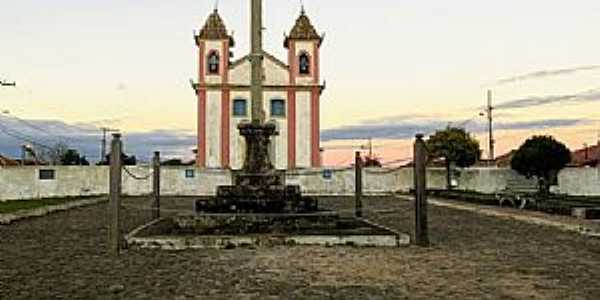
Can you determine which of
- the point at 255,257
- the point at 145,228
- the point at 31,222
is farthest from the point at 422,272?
the point at 31,222

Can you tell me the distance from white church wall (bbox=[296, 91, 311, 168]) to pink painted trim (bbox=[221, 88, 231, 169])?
443cm

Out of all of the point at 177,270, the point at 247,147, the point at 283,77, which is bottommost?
the point at 177,270

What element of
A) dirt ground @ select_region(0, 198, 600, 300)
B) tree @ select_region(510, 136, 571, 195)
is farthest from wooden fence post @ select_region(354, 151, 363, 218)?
tree @ select_region(510, 136, 571, 195)

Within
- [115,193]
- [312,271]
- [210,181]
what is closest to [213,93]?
[210,181]

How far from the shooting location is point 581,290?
7.13m

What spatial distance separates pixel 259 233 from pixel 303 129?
3375cm

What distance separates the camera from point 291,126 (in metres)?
46.2

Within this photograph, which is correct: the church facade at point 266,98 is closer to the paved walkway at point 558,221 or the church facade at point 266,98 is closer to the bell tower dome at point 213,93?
the bell tower dome at point 213,93

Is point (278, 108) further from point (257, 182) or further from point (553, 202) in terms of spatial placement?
point (257, 182)

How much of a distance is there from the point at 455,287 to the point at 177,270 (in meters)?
3.35

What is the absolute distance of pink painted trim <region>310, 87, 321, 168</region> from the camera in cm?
4612

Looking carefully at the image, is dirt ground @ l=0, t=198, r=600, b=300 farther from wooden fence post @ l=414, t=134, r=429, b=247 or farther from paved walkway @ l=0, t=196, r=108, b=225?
paved walkway @ l=0, t=196, r=108, b=225

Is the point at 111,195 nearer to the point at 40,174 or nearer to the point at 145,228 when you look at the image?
the point at 145,228

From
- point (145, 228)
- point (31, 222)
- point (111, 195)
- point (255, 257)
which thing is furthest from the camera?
point (31, 222)
